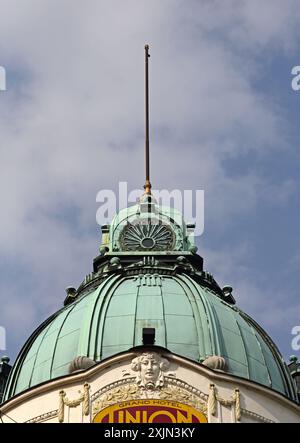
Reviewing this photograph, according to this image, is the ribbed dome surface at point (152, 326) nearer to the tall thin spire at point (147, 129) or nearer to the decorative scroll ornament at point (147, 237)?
the decorative scroll ornament at point (147, 237)

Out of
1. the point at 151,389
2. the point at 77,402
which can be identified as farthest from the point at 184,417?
the point at 77,402

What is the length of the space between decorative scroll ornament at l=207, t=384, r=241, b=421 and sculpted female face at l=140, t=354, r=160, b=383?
1.57 m

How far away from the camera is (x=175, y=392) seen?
54.3 metres

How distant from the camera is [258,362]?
5753 cm

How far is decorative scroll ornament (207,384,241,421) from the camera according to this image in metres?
54.2

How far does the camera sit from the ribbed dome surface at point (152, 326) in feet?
186

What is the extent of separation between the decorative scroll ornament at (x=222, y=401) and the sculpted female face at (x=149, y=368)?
5.14 feet

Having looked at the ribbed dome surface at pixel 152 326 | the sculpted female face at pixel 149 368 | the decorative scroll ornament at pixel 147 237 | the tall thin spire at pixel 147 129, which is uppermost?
the tall thin spire at pixel 147 129

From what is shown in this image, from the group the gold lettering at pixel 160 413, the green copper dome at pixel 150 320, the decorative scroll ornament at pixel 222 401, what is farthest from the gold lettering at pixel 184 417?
the green copper dome at pixel 150 320

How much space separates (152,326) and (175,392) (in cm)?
324

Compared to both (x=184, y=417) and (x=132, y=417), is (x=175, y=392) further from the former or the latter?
(x=132, y=417)

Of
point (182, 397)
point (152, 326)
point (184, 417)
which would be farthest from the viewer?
point (152, 326)

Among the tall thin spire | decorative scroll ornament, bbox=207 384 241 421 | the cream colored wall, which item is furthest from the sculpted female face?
the tall thin spire
